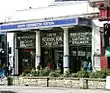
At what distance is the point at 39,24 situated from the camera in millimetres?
38438

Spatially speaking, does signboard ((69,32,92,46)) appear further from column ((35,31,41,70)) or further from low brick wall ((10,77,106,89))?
low brick wall ((10,77,106,89))

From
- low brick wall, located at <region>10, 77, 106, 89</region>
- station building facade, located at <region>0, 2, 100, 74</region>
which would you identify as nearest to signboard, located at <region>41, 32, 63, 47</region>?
station building facade, located at <region>0, 2, 100, 74</region>

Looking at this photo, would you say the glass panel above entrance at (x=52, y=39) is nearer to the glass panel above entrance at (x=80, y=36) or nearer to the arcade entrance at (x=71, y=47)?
the arcade entrance at (x=71, y=47)

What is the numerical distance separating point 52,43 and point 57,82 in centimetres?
1061

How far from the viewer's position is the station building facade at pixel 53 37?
37.1 metres

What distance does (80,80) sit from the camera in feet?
95.3

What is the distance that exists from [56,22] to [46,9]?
13.1ft

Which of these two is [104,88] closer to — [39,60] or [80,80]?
[80,80]

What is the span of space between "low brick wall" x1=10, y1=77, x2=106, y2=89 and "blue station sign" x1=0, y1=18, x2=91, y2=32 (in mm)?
6573

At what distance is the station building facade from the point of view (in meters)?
37.1

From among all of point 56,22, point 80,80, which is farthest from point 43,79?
point 56,22

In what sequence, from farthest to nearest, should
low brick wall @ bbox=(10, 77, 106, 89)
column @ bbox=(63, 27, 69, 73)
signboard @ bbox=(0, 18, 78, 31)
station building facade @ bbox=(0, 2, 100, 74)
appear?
column @ bbox=(63, 27, 69, 73)
station building facade @ bbox=(0, 2, 100, 74)
signboard @ bbox=(0, 18, 78, 31)
low brick wall @ bbox=(10, 77, 106, 89)

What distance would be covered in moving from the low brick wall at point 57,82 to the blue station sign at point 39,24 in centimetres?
657

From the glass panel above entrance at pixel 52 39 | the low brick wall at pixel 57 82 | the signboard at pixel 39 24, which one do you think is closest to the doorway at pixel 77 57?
the glass panel above entrance at pixel 52 39
